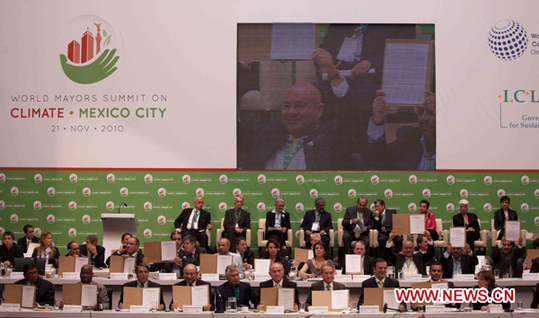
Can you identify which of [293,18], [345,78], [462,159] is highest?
[293,18]

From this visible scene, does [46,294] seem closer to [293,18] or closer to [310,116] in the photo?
[310,116]

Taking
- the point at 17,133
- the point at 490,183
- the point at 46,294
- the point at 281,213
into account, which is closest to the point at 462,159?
the point at 490,183

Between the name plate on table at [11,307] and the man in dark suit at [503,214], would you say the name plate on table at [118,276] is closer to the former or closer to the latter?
the name plate on table at [11,307]

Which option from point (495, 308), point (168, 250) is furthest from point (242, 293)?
point (495, 308)

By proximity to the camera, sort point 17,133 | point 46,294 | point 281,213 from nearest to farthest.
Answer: point 46,294 < point 281,213 < point 17,133

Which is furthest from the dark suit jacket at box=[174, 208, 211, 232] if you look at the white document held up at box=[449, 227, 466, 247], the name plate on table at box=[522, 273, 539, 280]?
the name plate on table at box=[522, 273, 539, 280]

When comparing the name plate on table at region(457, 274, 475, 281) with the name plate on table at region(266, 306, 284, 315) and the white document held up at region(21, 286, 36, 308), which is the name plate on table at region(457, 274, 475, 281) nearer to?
the name plate on table at region(266, 306, 284, 315)

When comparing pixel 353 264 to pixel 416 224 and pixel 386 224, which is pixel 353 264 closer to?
pixel 416 224

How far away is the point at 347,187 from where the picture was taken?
11344 millimetres

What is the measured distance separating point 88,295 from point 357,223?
5.53 m

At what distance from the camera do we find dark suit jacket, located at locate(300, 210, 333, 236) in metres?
10.6

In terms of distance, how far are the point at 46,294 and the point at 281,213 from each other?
190 inches

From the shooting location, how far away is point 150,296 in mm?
6352

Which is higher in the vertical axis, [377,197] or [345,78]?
[345,78]
